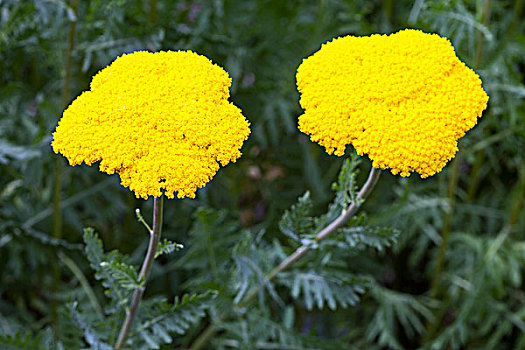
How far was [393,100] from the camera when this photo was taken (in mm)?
1273

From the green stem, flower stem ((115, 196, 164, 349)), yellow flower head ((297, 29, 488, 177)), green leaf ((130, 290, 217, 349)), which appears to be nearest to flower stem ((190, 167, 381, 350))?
yellow flower head ((297, 29, 488, 177))

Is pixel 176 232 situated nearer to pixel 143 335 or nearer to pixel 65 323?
pixel 65 323

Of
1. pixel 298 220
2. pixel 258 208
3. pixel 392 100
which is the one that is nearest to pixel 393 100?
pixel 392 100

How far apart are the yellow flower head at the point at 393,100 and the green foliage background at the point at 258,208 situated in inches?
12.4

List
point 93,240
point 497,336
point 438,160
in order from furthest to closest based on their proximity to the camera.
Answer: point 497,336 → point 93,240 → point 438,160

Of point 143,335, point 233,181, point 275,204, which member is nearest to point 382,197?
point 275,204

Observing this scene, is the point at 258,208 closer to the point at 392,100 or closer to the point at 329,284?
the point at 329,284

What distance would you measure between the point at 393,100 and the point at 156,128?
506 millimetres

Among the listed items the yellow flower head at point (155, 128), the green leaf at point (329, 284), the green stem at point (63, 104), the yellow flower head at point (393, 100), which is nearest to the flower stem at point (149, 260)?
the yellow flower head at point (155, 128)

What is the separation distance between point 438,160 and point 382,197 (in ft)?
5.61

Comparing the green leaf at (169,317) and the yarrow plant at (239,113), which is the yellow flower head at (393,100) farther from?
the green leaf at (169,317)

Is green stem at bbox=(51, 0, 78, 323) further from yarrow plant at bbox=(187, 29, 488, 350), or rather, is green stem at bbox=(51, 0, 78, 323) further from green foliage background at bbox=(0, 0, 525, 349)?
yarrow plant at bbox=(187, 29, 488, 350)

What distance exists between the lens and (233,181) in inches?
116

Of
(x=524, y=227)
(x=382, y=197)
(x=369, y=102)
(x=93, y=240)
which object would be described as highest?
(x=369, y=102)
